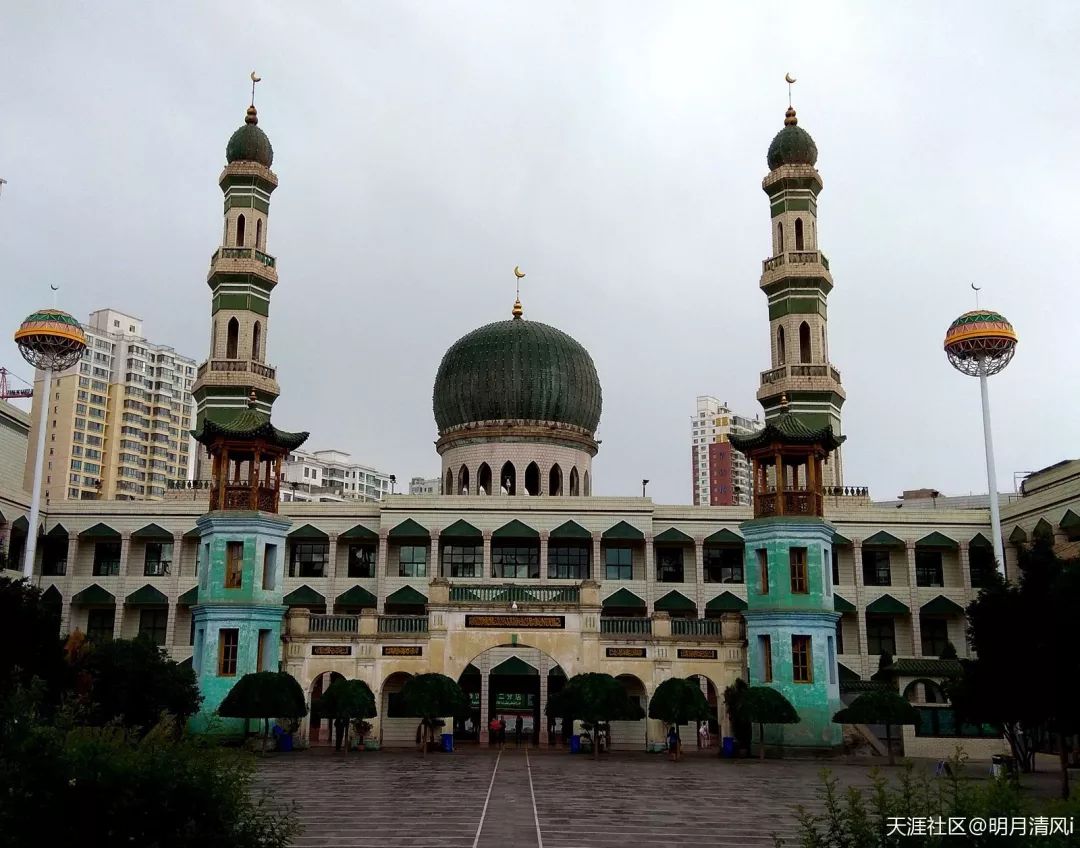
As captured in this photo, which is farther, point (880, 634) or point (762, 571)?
point (880, 634)

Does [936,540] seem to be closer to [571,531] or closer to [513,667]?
[571,531]

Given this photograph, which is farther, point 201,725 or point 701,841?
point 201,725

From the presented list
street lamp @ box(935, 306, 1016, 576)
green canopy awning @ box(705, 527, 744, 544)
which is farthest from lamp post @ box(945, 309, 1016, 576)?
green canopy awning @ box(705, 527, 744, 544)

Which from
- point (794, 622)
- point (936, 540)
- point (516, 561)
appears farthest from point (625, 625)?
point (936, 540)

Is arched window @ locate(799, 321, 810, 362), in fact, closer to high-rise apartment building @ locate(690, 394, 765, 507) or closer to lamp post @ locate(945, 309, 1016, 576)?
lamp post @ locate(945, 309, 1016, 576)

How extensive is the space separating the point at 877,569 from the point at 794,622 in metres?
21.8

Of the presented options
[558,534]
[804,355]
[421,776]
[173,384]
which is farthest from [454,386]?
[173,384]

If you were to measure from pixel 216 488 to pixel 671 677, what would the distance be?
61.5 feet

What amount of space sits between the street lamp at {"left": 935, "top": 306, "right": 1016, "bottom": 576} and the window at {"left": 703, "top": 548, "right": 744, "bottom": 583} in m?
13.1

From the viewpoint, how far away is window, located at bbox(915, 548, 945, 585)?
60.7 meters

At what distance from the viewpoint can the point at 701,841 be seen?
20.0m

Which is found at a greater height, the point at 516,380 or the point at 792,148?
the point at 792,148

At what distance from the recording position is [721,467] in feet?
593

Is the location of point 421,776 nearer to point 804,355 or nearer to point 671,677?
point 671,677
